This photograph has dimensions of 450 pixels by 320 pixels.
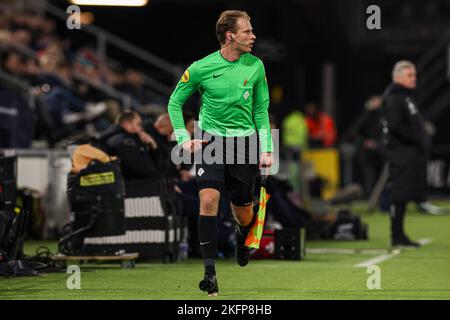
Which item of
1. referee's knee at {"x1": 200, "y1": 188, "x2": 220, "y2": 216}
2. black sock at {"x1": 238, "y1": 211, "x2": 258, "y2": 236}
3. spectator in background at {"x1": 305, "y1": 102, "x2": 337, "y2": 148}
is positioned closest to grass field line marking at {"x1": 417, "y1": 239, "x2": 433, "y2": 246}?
black sock at {"x1": 238, "y1": 211, "x2": 258, "y2": 236}

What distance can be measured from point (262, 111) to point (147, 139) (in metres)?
3.65

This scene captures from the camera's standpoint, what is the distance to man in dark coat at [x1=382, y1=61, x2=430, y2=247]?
14016 mm

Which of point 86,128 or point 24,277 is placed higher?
point 86,128

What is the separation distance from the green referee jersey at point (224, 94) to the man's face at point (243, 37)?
143 millimetres

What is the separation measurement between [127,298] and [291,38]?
1945 centimetres

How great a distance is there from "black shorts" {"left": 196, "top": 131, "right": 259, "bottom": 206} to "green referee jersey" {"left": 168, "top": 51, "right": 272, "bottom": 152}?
93 millimetres

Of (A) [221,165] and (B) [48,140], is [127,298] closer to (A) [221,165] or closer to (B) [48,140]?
(A) [221,165]

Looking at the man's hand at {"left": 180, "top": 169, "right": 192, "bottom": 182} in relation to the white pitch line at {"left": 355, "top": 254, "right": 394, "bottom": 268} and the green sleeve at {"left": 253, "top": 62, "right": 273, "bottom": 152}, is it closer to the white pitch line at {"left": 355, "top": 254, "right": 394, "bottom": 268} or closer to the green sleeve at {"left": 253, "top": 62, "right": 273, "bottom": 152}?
the white pitch line at {"left": 355, "top": 254, "right": 394, "bottom": 268}

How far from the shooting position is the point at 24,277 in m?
10.4

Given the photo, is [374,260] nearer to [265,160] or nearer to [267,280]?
[267,280]

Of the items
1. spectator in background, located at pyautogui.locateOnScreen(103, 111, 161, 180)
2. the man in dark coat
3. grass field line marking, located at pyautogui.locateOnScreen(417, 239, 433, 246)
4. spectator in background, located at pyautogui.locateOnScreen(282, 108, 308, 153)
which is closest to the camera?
spectator in background, located at pyautogui.locateOnScreen(103, 111, 161, 180)

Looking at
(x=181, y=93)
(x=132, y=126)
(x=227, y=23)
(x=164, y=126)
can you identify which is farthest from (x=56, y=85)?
(x=227, y=23)

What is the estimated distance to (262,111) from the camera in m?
9.29
